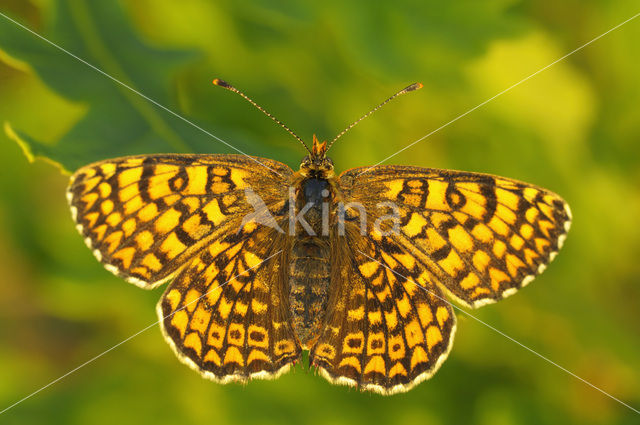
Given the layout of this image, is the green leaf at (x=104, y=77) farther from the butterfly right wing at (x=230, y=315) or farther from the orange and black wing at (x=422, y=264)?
the orange and black wing at (x=422, y=264)

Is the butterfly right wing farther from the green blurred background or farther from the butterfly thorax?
the green blurred background

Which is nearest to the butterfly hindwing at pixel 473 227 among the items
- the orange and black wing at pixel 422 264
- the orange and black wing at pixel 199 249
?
the orange and black wing at pixel 422 264

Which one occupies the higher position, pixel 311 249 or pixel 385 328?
pixel 311 249

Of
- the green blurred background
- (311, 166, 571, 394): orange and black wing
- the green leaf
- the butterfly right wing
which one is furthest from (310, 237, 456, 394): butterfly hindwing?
the green leaf

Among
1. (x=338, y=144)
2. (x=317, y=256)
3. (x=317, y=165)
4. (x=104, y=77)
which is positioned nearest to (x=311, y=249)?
(x=317, y=256)

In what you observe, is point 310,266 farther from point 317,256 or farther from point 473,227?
point 473,227

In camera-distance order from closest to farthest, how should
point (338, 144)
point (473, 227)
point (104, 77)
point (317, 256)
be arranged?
point (473, 227) → point (317, 256) → point (104, 77) → point (338, 144)
